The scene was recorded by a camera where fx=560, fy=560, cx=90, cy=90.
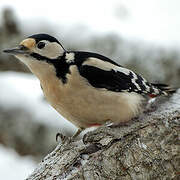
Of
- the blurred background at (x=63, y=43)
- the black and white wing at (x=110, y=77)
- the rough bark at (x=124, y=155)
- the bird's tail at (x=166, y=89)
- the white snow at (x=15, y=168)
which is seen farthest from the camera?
the white snow at (x=15, y=168)

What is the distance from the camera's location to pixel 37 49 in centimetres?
312

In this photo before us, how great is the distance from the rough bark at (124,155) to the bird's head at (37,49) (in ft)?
1.67

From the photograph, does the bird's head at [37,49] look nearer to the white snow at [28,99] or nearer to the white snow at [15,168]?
the white snow at [28,99]

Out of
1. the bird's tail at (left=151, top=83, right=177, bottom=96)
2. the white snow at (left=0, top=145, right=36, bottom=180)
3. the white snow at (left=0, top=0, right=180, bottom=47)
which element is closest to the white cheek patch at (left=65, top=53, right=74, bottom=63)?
the bird's tail at (left=151, top=83, right=177, bottom=96)

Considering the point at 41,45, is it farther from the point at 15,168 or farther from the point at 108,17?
the point at 15,168

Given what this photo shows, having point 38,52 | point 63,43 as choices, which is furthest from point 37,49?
point 63,43

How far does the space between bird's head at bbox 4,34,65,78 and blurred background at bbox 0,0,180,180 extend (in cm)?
203

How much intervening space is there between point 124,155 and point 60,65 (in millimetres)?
671

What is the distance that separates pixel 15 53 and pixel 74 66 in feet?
1.13

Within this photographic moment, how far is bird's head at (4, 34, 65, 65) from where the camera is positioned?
121 inches

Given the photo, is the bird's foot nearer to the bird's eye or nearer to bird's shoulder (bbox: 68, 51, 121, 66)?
bird's shoulder (bbox: 68, 51, 121, 66)

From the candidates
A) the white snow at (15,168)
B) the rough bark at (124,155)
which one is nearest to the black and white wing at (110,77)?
the rough bark at (124,155)

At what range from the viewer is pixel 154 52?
5.20 meters

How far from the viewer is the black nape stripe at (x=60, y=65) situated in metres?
3.12
